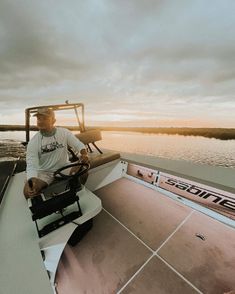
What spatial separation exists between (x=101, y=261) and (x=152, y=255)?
50 cm

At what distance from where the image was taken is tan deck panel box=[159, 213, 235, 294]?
1264 millimetres

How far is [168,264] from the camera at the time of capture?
142 cm

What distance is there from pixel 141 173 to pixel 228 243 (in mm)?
1465

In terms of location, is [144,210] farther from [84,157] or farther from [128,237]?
[84,157]

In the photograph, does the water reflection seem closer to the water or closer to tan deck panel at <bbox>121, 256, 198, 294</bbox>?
the water

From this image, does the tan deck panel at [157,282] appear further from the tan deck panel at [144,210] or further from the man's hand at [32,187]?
the man's hand at [32,187]

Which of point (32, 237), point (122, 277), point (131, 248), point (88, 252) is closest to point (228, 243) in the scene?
point (131, 248)

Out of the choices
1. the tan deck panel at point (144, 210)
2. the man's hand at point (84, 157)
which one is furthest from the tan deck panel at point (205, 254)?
the man's hand at point (84, 157)

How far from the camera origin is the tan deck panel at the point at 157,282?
1.22 m

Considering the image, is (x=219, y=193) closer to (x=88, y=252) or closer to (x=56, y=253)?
(x=88, y=252)

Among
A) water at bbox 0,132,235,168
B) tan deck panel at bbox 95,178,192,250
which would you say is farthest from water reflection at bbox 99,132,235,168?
tan deck panel at bbox 95,178,192,250

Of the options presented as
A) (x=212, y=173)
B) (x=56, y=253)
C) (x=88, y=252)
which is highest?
(x=212, y=173)

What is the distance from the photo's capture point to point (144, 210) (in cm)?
219

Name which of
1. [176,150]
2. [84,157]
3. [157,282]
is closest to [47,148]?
[84,157]
